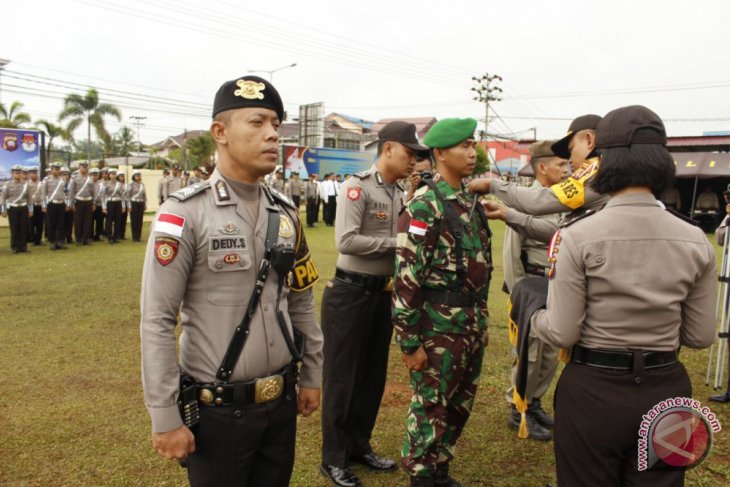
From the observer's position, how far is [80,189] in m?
14.4

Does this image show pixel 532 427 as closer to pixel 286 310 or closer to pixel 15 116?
pixel 286 310

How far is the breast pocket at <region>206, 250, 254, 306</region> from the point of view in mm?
1944

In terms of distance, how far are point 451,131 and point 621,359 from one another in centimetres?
153

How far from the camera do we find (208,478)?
1.95 meters

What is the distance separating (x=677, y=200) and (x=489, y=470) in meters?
22.7

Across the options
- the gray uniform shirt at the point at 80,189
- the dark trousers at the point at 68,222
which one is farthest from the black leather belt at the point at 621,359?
the dark trousers at the point at 68,222

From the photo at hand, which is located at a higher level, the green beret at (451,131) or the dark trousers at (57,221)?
the green beret at (451,131)

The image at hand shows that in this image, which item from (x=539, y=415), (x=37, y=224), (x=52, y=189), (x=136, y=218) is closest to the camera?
(x=539, y=415)

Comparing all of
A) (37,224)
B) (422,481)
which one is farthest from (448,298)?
(37,224)

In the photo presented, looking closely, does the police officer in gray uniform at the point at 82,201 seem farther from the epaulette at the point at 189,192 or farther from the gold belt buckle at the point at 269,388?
the gold belt buckle at the point at 269,388

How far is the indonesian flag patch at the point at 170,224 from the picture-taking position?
6.13ft

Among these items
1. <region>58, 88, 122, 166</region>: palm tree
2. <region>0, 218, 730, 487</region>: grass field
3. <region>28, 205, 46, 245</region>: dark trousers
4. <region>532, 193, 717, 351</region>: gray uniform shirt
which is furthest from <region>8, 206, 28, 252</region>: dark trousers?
<region>58, 88, 122, 166</region>: palm tree

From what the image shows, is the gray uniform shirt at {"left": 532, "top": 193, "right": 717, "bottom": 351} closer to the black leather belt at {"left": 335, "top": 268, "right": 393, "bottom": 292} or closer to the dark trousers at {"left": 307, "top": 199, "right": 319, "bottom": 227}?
the black leather belt at {"left": 335, "top": 268, "right": 393, "bottom": 292}

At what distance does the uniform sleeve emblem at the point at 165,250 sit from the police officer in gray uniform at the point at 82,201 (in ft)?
46.6
